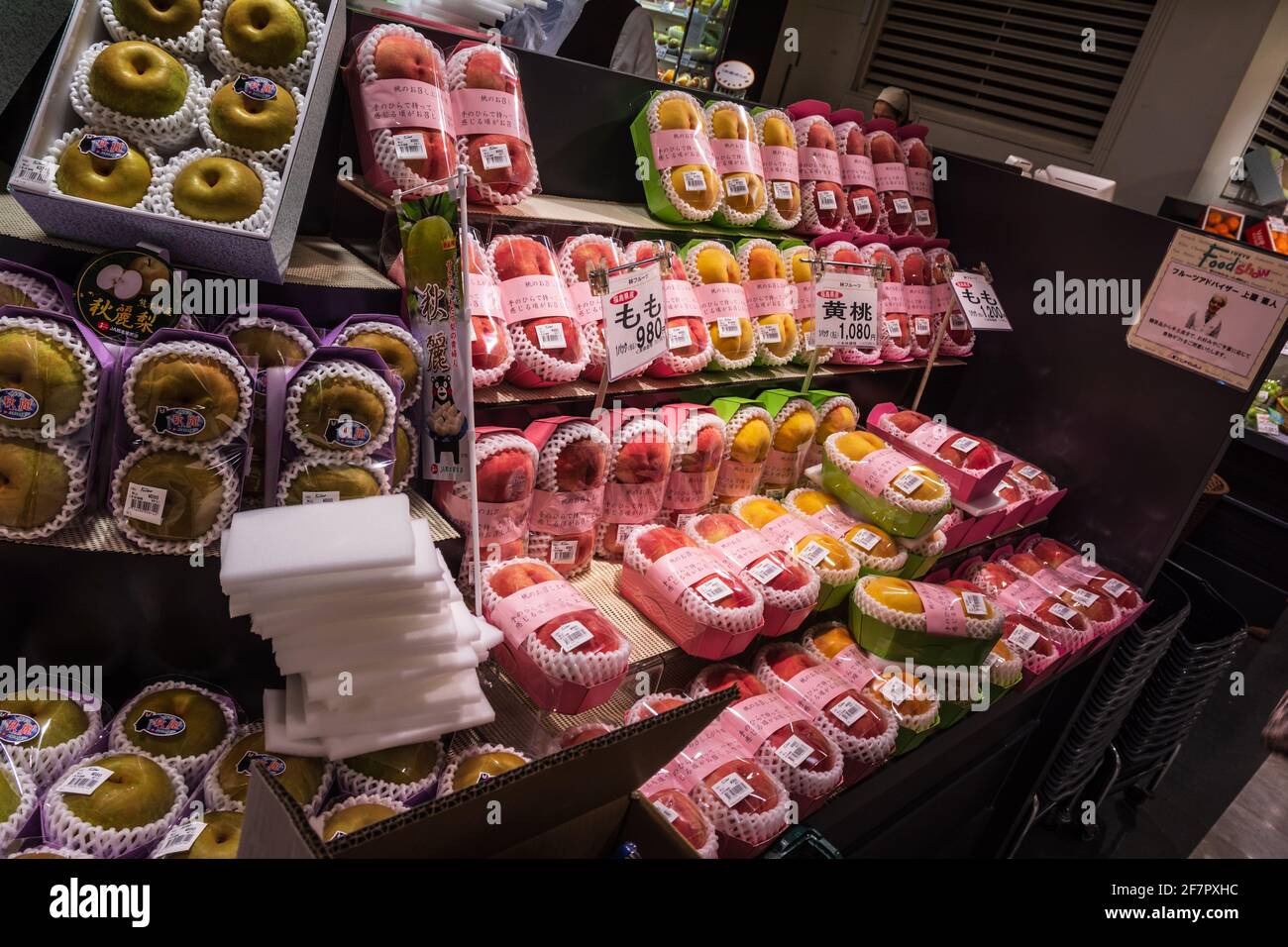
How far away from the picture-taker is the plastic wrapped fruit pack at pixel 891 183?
9.68ft

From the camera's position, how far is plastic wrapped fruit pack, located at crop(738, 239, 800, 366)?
2.43m

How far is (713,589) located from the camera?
1878 mm

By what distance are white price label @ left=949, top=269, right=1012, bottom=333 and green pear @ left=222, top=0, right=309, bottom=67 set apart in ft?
6.76

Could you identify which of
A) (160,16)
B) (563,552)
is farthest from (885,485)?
(160,16)

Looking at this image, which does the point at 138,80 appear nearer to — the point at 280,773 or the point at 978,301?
the point at 280,773

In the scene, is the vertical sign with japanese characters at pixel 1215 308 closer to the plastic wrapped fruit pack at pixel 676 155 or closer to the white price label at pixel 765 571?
the plastic wrapped fruit pack at pixel 676 155

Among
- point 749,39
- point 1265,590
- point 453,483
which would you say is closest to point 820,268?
point 453,483

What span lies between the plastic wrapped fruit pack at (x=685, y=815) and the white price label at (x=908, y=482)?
1.13 metres

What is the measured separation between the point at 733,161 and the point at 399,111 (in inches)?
42.5

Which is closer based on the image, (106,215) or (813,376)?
(106,215)

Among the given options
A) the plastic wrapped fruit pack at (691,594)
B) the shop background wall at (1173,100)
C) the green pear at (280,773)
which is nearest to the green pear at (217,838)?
the green pear at (280,773)

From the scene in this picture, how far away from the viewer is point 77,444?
4.39 feet
